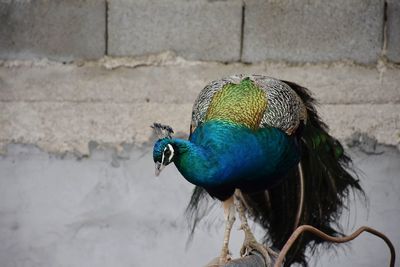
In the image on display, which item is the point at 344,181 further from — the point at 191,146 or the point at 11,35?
the point at 11,35

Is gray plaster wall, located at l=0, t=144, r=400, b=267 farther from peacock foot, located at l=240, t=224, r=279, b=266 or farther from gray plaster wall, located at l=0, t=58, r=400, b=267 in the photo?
peacock foot, located at l=240, t=224, r=279, b=266

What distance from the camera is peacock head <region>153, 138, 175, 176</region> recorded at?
259 cm

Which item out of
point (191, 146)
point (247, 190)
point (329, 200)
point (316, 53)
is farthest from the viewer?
point (316, 53)

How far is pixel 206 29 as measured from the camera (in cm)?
→ 388

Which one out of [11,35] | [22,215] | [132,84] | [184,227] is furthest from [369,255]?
[11,35]

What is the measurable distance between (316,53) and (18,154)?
1.39 m

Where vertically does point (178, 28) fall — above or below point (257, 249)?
above

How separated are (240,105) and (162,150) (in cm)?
50

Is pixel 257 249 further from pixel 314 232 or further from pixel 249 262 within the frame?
pixel 314 232

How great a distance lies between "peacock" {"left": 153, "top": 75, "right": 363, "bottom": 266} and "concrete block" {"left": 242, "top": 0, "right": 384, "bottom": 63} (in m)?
0.47

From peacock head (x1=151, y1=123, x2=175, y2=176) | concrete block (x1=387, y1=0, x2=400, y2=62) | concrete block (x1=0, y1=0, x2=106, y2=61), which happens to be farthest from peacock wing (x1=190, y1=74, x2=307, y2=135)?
concrete block (x1=0, y1=0, x2=106, y2=61)

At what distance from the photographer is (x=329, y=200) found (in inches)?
134

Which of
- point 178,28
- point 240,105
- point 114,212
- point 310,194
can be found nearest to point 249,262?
point 240,105

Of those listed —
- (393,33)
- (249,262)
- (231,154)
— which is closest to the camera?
(249,262)
